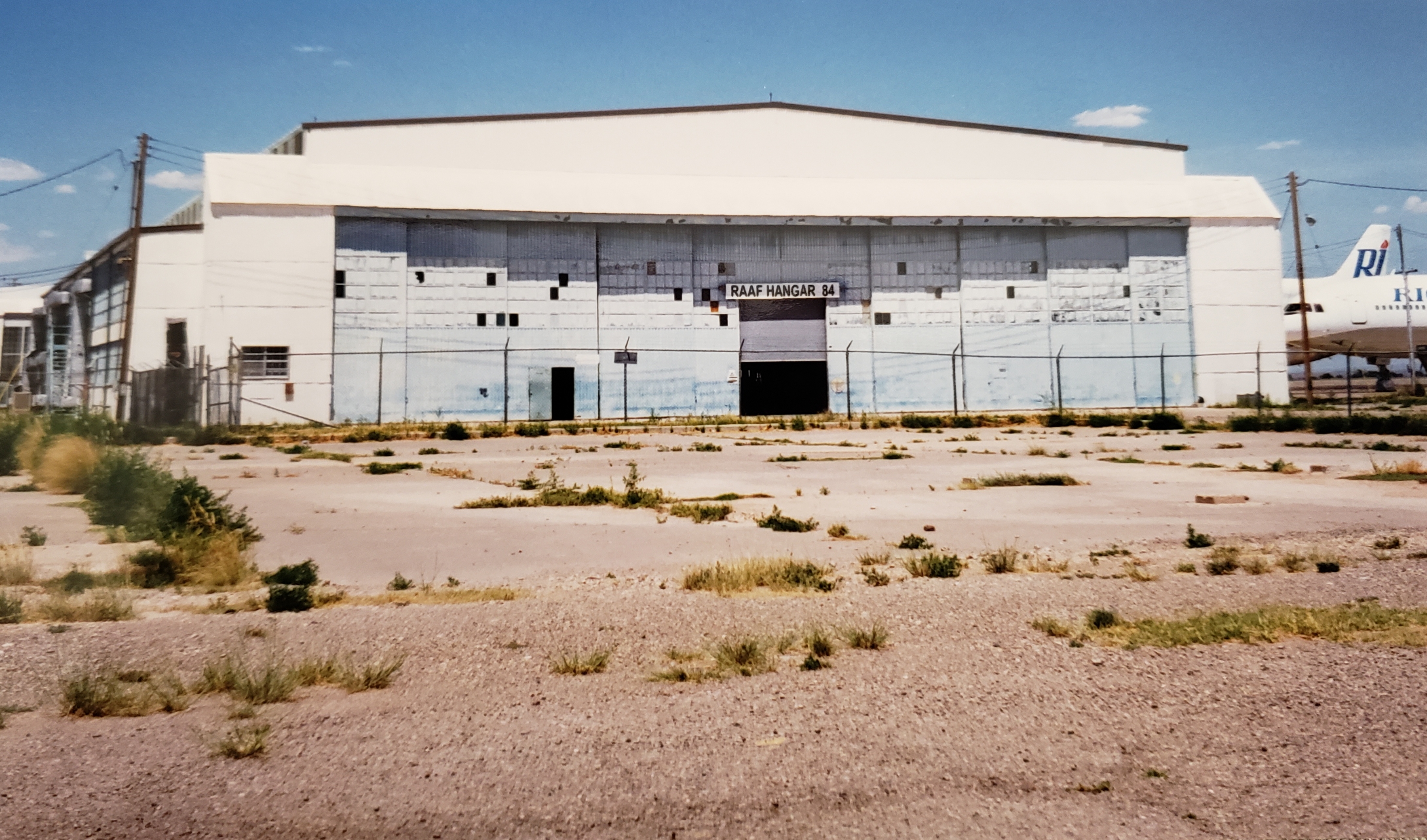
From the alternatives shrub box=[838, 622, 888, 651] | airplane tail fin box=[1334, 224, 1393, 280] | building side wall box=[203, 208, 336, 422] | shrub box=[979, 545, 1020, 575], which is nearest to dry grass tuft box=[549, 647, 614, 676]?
shrub box=[838, 622, 888, 651]

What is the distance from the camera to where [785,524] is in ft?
32.6

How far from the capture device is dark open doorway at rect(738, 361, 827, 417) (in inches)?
1540

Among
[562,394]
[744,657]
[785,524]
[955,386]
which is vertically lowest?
[744,657]

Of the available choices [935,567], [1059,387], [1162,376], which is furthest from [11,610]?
[1162,376]

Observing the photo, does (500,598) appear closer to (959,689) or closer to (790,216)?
(959,689)

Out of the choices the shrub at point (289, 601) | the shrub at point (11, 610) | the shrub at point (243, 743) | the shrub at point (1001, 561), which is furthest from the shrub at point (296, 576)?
the shrub at point (1001, 561)

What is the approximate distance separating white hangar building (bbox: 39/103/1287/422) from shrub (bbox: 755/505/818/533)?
26059 mm

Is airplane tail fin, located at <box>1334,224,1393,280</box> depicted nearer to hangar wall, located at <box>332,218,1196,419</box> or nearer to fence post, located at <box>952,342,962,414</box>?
hangar wall, located at <box>332,218,1196,419</box>

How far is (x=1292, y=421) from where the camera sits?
2609cm

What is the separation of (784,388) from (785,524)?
29843mm

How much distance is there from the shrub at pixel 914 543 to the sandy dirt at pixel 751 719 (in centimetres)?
29

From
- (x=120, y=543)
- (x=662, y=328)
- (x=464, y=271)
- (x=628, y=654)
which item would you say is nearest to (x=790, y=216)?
(x=662, y=328)

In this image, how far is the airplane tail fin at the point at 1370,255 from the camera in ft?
192

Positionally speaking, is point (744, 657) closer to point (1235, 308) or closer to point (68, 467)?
point (68, 467)
